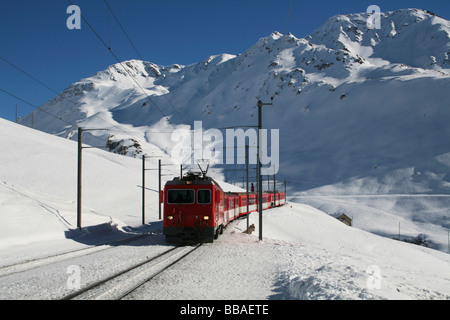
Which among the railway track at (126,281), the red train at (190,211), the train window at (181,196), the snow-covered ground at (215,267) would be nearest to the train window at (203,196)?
the red train at (190,211)

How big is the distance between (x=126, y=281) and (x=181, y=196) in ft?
28.6

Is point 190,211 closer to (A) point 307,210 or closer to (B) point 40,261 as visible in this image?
(B) point 40,261

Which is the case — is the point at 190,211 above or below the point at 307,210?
above

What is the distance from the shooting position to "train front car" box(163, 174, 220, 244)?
1777 centimetres

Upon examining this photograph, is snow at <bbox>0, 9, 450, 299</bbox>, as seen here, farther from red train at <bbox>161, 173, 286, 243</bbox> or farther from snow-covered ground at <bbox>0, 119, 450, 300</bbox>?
red train at <bbox>161, 173, 286, 243</bbox>

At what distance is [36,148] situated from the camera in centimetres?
5862

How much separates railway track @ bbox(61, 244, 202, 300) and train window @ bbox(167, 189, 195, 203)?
14.1 feet

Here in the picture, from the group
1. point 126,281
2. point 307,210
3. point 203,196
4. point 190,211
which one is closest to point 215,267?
point 126,281

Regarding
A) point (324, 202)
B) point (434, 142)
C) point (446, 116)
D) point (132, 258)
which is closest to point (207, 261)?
point (132, 258)

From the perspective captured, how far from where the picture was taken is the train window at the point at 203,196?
1812 cm

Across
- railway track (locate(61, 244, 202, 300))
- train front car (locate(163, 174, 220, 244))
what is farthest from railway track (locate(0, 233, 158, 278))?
railway track (locate(61, 244, 202, 300))

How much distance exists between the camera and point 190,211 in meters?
18.0
